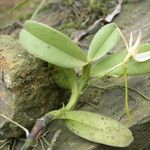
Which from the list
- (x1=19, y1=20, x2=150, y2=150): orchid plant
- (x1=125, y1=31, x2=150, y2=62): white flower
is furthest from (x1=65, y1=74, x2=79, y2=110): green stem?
(x1=125, y1=31, x2=150, y2=62): white flower

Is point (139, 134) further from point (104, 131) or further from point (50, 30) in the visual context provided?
point (50, 30)

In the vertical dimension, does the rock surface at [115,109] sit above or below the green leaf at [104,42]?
below

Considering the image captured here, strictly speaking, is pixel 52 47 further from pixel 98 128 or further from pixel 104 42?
pixel 98 128

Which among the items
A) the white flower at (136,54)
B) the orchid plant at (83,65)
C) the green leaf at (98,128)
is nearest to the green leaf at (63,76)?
the orchid plant at (83,65)

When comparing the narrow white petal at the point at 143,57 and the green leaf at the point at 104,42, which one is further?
the green leaf at the point at 104,42

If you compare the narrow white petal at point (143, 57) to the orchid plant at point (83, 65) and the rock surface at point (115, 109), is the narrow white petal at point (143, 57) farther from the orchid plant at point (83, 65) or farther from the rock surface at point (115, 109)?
the rock surface at point (115, 109)

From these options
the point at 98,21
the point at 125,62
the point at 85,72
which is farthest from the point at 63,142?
the point at 98,21
